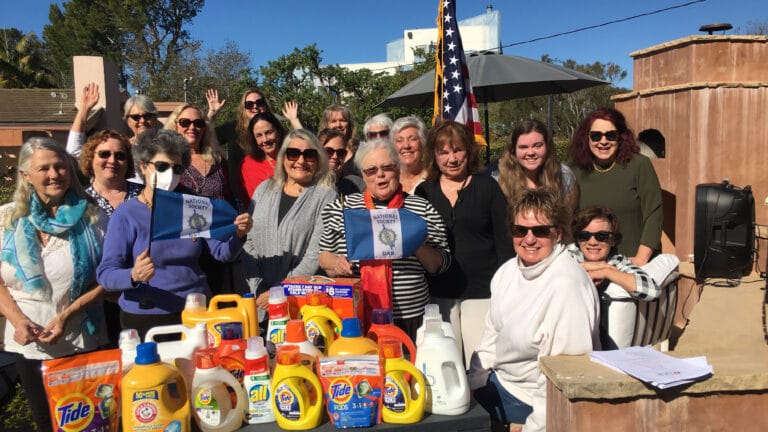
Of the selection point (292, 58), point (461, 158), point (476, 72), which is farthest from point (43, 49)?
point (461, 158)

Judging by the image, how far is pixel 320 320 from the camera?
2.35m

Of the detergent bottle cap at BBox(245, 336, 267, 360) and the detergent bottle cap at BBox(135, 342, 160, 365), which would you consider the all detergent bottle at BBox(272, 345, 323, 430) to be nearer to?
the detergent bottle cap at BBox(245, 336, 267, 360)

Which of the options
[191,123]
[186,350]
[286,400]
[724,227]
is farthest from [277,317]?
[724,227]

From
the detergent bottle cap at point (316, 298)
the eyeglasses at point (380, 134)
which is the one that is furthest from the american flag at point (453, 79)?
the detergent bottle cap at point (316, 298)

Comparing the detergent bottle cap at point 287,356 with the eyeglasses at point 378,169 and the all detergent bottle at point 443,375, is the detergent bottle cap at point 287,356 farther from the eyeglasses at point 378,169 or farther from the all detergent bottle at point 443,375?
the eyeglasses at point 378,169

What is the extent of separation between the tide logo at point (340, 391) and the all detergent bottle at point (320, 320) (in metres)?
0.38

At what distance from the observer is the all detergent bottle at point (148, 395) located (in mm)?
1826

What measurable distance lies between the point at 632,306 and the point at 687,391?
3.09 feet

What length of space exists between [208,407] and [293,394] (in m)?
0.30

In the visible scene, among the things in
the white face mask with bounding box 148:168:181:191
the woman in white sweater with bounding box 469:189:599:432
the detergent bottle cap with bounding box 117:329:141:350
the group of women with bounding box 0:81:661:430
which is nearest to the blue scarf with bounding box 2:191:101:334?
the group of women with bounding box 0:81:661:430

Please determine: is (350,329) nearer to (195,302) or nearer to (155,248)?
(195,302)

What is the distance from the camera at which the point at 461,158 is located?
3562mm

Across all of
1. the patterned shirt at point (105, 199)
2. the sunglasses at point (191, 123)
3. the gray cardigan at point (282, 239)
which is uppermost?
the sunglasses at point (191, 123)

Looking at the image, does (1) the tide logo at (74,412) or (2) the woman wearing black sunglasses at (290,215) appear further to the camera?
(2) the woman wearing black sunglasses at (290,215)
